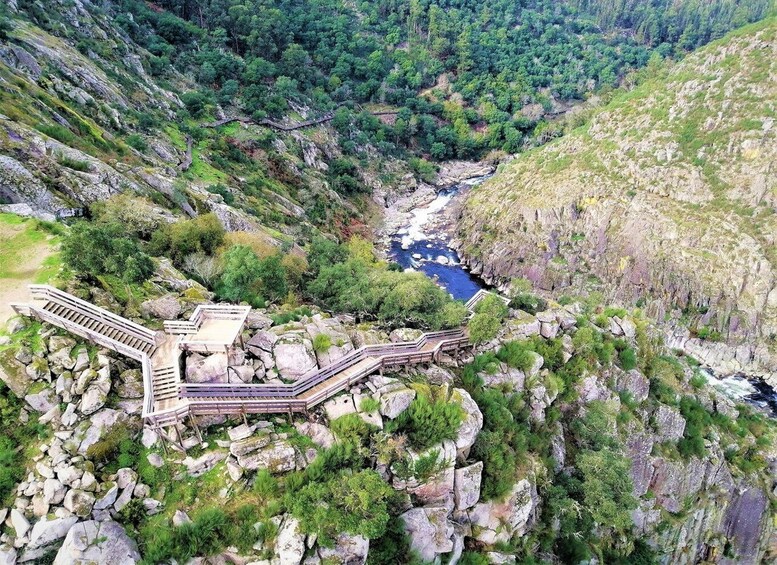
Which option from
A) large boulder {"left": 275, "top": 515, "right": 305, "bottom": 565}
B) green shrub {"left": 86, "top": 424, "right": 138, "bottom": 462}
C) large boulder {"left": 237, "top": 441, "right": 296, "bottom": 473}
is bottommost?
large boulder {"left": 275, "top": 515, "right": 305, "bottom": 565}

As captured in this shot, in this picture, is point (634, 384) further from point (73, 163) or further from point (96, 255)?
point (73, 163)

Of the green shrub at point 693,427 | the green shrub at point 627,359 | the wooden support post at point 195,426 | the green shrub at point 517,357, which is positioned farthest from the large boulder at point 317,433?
the green shrub at point 693,427

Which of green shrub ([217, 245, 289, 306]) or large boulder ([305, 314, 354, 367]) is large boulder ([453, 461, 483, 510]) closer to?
large boulder ([305, 314, 354, 367])

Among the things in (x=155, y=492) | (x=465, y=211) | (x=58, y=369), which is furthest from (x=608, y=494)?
(x=465, y=211)

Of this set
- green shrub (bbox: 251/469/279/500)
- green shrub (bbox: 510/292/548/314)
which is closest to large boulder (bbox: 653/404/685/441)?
green shrub (bbox: 510/292/548/314)

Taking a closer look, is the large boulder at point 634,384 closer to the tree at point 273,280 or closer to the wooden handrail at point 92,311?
the tree at point 273,280

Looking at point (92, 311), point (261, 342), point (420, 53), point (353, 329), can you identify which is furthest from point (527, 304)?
point (420, 53)
